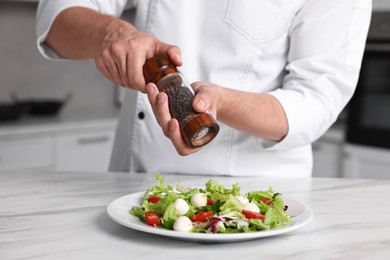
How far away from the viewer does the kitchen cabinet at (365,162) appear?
128 inches

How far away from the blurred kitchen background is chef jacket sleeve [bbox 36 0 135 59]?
1345 mm

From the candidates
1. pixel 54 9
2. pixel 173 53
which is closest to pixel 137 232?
pixel 173 53

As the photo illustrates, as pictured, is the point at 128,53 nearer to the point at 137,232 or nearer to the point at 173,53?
the point at 173,53

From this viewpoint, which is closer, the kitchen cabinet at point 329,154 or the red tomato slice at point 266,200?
the red tomato slice at point 266,200

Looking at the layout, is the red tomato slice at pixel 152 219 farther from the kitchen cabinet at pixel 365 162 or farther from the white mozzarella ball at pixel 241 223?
the kitchen cabinet at pixel 365 162

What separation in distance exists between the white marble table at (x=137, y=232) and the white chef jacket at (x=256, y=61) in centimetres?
10

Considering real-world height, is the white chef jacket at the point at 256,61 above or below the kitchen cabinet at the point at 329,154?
above

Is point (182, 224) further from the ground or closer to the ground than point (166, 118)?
closer to the ground

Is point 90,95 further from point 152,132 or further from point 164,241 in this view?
point 164,241

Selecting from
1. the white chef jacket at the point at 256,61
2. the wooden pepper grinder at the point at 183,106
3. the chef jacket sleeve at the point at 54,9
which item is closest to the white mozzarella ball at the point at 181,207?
the wooden pepper grinder at the point at 183,106

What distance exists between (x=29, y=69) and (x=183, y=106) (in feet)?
8.60

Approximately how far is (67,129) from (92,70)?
0.76 metres

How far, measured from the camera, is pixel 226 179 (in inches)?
61.2

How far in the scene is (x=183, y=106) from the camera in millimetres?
1164
